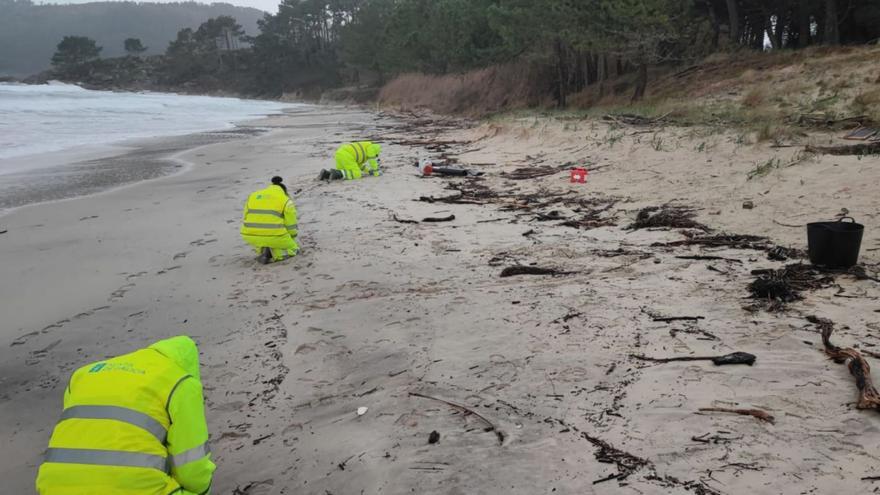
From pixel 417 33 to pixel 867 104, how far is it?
119ft

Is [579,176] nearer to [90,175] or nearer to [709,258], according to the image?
[709,258]

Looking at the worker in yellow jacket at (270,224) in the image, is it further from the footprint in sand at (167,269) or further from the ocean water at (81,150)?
the ocean water at (81,150)

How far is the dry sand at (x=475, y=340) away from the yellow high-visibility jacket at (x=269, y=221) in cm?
36

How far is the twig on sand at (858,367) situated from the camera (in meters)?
2.66

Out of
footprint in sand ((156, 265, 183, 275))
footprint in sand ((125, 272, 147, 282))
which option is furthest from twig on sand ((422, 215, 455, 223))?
footprint in sand ((125, 272, 147, 282))

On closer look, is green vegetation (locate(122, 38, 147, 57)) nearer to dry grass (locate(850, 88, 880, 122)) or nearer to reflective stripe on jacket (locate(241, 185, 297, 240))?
reflective stripe on jacket (locate(241, 185, 297, 240))

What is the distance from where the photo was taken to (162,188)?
38.1ft

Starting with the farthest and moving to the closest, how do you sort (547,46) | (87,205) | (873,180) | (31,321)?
(547,46)
(87,205)
(873,180)
(31,321)

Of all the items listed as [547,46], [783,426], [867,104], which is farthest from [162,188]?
[547,46]

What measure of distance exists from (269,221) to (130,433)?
4371mm

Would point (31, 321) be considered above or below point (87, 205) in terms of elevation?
below

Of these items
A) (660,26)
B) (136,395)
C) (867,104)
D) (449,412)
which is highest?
(660,26)

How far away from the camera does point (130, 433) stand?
210 centimetres

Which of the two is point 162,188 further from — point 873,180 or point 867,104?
point 867,104
